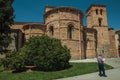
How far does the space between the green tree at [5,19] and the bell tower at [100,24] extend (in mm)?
21486

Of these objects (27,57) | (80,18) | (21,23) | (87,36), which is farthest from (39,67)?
(21,23)

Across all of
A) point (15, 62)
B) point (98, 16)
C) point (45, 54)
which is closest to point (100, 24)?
point (98, 16)

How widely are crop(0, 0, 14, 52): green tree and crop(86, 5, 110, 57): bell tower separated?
21.5m

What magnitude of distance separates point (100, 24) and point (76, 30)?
45.6 feet

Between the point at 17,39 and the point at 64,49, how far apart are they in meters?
17.3

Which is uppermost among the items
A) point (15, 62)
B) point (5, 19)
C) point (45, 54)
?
point (5, 19)

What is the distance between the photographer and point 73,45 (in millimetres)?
29500

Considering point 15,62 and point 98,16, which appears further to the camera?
point 98,16

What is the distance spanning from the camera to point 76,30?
30281 millimetres

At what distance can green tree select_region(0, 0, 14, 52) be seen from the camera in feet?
Result: 75.7

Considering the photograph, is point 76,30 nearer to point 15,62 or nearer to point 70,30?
point 70,30

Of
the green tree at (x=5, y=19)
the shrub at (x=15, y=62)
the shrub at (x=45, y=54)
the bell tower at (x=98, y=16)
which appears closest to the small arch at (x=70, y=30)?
the shrub at (x=45, y=54)

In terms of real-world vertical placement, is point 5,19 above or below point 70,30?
above

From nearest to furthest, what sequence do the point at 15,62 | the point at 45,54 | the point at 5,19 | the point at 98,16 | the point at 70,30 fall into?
1. the point at 15,62
2. the point at 45,54
3. the point at 5,19
4. the point at 70,30
5. the point at 98,16
